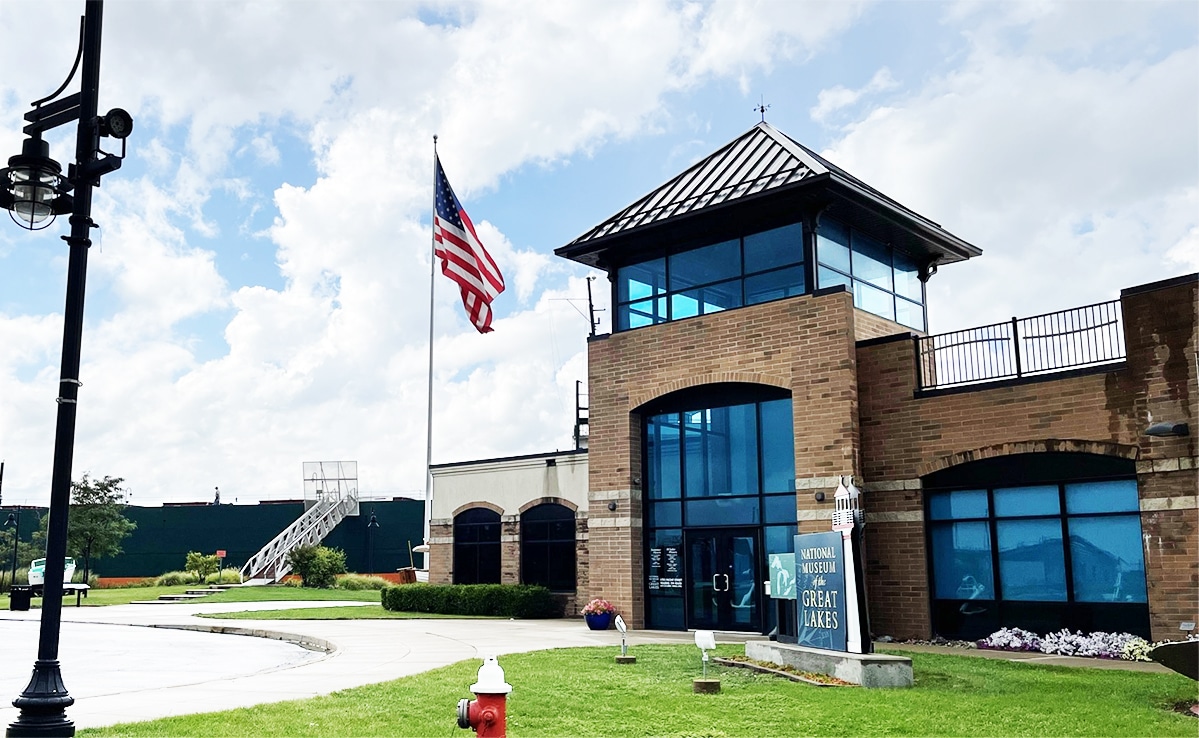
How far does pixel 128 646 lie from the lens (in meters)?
19.6

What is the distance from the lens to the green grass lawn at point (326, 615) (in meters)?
26.3

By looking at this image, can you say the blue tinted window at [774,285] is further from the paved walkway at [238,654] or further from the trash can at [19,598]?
the trash can at [19,598]

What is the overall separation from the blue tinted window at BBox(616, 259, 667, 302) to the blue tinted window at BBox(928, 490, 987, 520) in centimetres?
765

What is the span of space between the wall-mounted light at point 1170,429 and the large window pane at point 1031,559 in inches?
93.6

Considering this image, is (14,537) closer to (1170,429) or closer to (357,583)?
(357,583)

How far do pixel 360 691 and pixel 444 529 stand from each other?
19.1m

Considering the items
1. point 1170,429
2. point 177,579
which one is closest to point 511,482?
point 1170,429

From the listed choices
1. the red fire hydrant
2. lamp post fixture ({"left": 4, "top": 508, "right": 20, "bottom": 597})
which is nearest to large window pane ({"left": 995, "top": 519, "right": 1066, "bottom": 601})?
the red fire hydrant

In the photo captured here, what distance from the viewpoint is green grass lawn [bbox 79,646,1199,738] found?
31.4 feet

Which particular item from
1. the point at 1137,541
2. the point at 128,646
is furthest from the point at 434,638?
the point at 1137,541

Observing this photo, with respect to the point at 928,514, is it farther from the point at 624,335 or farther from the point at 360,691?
the point at 360,691

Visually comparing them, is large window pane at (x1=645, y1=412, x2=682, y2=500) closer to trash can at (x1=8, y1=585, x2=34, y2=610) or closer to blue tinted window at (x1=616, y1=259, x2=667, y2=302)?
blue tinted window at (x1=616, y1=259, x2=667, y2=302)

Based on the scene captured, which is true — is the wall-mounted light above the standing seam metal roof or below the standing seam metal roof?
below

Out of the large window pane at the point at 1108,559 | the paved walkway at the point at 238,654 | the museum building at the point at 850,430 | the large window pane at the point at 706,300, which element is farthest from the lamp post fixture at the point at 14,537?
the large window pane at the point at 1108,559
